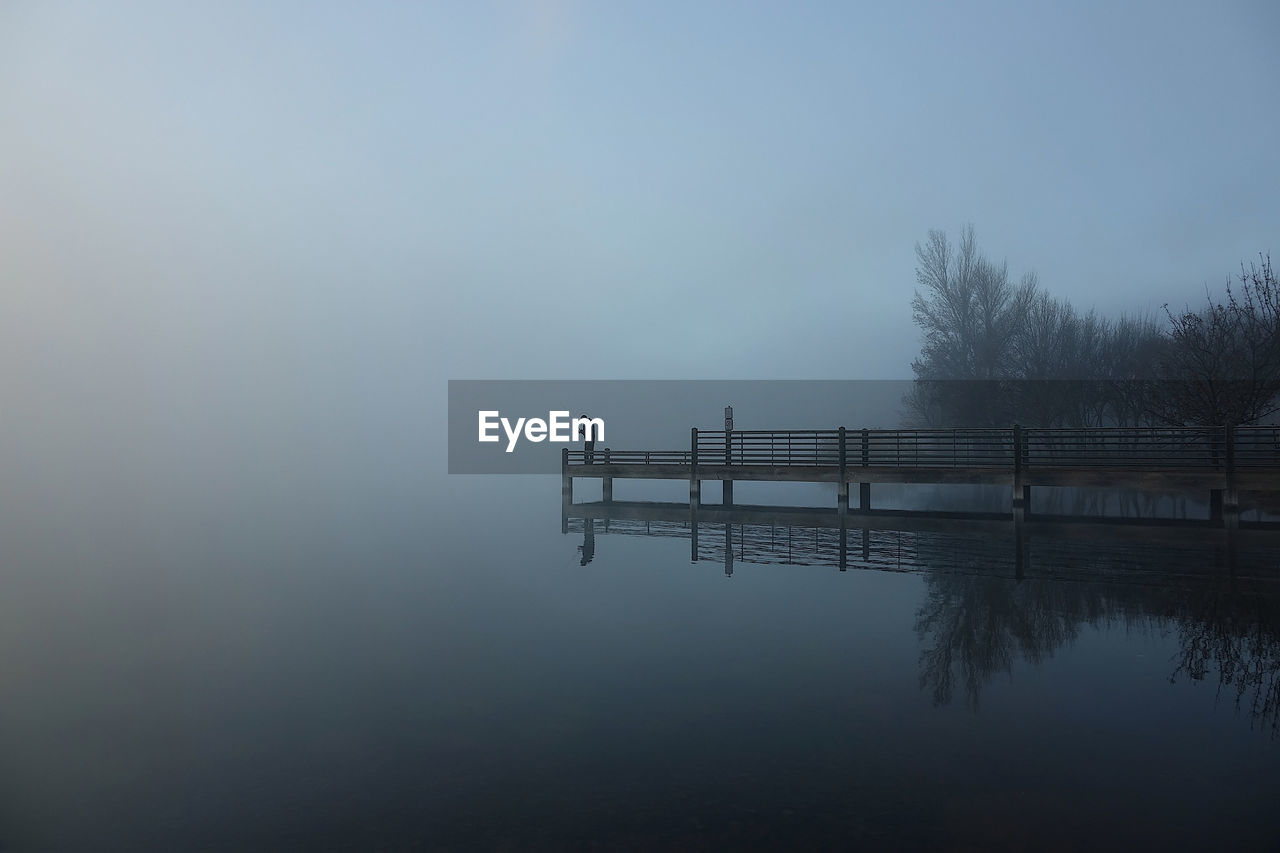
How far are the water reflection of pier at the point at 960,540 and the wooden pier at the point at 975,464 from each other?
1056mm

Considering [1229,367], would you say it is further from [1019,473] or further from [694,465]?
[694,465]

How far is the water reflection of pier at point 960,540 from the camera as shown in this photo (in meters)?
17.1

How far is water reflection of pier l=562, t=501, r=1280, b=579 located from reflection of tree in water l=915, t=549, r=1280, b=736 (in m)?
1.52

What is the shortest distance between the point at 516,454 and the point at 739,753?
11947 cm

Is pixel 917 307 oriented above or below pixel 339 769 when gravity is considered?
above

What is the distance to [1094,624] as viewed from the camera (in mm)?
11945

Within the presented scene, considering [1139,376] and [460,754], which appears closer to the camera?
[460,754]

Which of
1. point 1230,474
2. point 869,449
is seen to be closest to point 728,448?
point 869,449

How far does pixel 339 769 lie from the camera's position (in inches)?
296

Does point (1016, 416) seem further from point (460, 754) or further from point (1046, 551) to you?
point (460, 754)

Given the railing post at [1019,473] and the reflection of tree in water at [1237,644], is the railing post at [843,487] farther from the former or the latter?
the reflection of tree in water at [1237,644]

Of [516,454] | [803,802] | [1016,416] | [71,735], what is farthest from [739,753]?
[516,454]

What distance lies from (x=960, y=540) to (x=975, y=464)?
6.49m

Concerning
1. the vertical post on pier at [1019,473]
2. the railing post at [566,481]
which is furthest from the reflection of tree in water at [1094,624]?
the railing post at [566,481]
